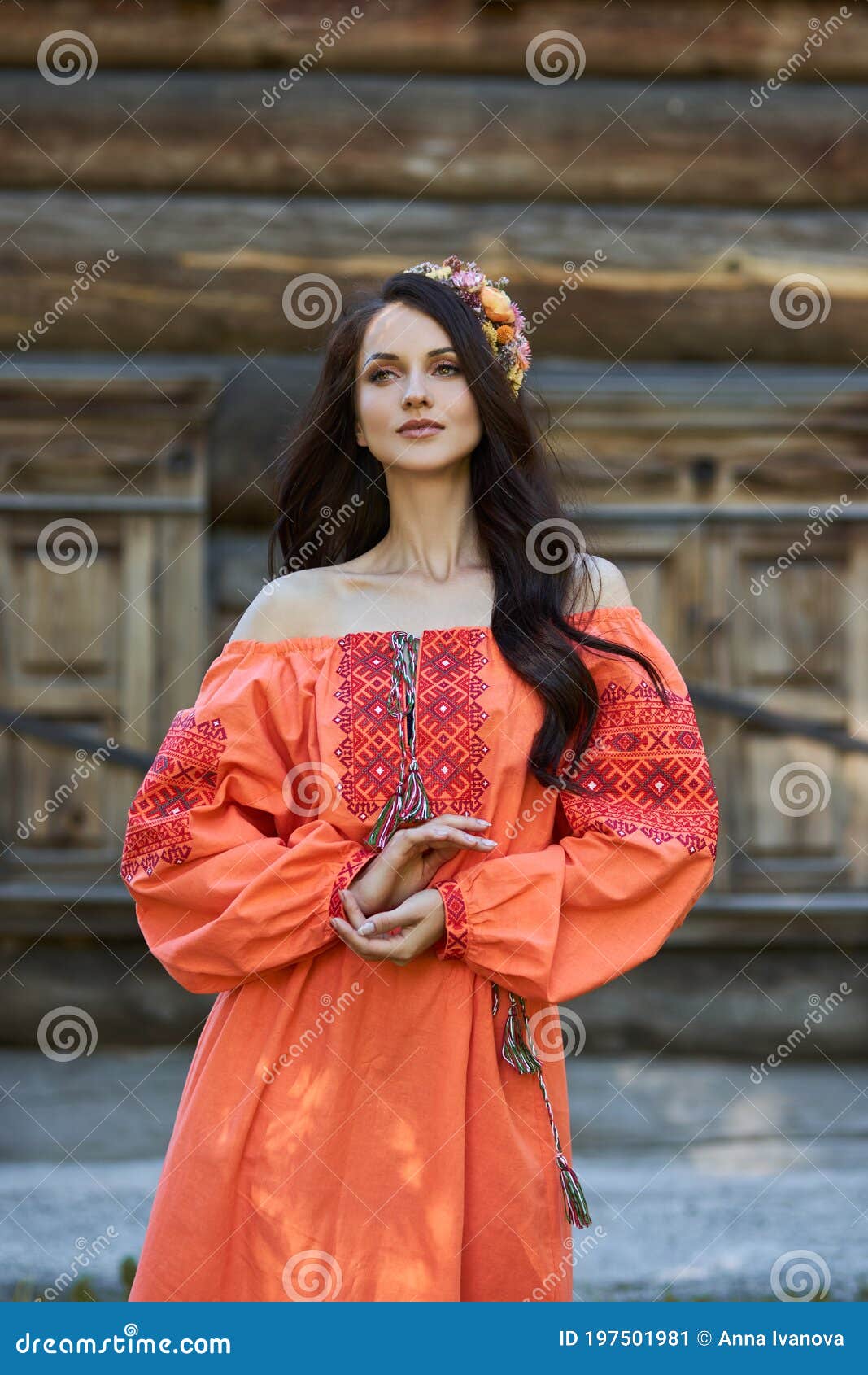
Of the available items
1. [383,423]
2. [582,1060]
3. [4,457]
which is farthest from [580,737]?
[4,457]


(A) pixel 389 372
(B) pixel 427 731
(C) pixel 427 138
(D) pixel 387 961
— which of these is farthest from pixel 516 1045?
(C) pixel 427 138

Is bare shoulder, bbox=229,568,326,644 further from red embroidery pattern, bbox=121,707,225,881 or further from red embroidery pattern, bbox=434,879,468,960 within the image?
red embroidery pattern, bbox=434,879,468,960

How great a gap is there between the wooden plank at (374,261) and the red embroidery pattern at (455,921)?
3.60m

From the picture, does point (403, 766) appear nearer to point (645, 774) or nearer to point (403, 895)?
point (403, 895)

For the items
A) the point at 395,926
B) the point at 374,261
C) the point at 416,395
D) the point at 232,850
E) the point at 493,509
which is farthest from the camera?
the point at 374,261

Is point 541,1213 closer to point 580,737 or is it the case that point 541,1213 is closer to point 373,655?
point 580,737

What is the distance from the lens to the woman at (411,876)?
86.2 inches

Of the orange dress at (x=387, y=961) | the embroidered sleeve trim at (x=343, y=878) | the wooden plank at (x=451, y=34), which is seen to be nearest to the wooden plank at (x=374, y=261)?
the wooden plank at (x=451, y=34)

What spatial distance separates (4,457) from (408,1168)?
4008 mm

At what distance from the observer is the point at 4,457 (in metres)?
5.58

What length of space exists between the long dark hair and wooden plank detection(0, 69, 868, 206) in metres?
2.99

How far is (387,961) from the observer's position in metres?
2.25

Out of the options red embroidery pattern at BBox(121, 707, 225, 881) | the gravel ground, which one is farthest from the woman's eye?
the gravel ground

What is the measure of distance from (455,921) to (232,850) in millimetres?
351
